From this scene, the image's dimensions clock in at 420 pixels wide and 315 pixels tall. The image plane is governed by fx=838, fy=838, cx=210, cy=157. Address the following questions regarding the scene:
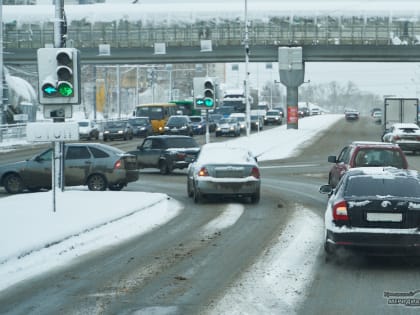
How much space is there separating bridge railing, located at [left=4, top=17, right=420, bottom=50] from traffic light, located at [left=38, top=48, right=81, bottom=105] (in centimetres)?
5938

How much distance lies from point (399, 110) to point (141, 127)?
2111cm

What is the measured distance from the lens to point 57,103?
16.3m

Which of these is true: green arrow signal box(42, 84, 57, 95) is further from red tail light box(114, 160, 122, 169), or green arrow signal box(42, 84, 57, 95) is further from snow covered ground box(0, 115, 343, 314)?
red tail light box(114, 160, 122, 169)

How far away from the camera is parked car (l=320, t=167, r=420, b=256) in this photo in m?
11.2

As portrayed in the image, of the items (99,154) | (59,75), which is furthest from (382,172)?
(99,154)

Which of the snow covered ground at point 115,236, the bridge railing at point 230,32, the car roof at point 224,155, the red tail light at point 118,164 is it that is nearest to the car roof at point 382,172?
the snow covered ground at point 115,236

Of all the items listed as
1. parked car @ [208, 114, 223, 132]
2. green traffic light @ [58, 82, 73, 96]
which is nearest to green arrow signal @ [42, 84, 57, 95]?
green traffic light @ [58, 82, 73, 96]

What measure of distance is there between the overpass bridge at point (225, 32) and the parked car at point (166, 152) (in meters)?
37.7

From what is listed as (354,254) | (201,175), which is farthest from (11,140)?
(354,254)

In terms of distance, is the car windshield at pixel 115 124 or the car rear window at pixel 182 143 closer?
the car rear window at pixel 182 143

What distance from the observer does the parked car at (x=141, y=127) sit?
69.0 meters

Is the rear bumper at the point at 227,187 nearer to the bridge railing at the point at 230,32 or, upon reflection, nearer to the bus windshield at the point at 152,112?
the bus windshield at the point at 152,112

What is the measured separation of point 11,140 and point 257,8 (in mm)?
30118

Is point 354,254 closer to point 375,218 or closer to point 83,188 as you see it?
point 375,218
